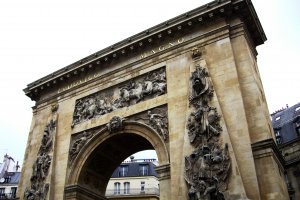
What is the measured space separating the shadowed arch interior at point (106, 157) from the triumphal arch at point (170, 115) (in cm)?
5

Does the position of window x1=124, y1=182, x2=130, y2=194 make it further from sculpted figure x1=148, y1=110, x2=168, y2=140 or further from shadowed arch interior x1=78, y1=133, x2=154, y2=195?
sculpted figure x1=148, y1=110, x2=168, y2=140

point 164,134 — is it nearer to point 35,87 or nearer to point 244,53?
point 244,53

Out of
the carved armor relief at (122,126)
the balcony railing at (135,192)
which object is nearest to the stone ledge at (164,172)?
the carved armor relief at (122,126)

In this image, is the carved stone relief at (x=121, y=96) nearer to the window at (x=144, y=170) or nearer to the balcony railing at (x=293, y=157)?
the balcony railing at (x=293, y=157)

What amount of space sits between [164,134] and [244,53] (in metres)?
4.54

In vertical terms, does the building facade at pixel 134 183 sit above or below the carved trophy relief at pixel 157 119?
above

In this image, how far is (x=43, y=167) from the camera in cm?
1675

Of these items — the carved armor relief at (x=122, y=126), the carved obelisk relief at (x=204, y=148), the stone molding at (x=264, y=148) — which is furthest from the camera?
the carved armor relief at (x=122, y=126)

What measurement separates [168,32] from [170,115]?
4.01 meters

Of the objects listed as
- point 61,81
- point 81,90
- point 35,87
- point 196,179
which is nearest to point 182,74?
point 196,179

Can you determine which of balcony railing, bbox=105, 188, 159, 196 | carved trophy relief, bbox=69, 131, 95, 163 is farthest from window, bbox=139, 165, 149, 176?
carved trophy relief, bbox=69, 131, 95, 163

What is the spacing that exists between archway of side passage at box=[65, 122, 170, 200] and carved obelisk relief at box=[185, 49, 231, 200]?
167 cm

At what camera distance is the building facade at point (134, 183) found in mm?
32697

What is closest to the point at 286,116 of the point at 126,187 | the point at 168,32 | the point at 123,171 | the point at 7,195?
the point at 126,187
